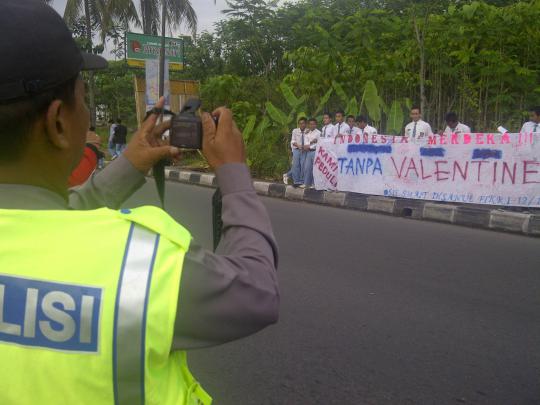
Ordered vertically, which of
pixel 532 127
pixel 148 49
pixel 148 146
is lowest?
pixel 148 146

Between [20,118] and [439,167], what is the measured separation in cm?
888

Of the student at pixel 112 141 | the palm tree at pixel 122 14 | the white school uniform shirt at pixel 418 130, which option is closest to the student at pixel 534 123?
the white school uniform shirt at pixel 418 130

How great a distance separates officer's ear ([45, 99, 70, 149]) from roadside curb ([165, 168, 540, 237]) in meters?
4.96

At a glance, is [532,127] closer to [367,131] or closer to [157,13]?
[367,131]

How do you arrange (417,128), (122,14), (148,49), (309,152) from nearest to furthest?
(417,128), (309,152), (148,49), (122,14)

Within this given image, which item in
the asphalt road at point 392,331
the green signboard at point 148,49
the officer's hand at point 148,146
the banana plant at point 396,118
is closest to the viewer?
the officer's hand at point 148,146

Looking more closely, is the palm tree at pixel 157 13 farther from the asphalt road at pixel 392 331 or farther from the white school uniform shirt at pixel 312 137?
the asphalt road at pixel 392 331

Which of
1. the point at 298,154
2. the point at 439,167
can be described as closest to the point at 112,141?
the point at 298,154

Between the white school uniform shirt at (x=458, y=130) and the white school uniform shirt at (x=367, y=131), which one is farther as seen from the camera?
the white school uniform shirt at (x=367, y=131)

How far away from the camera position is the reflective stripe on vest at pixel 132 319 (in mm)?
831

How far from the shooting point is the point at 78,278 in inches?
33.1

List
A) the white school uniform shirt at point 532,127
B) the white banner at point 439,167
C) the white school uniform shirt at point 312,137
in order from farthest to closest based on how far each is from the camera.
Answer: the white school uniform shirt at point 312,137
the white school uniform shirt at point 532,127
the white banner at point 439,167

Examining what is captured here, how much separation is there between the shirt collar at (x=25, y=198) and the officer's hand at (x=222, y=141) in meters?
0.28

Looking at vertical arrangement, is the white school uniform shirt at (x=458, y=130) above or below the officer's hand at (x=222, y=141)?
above
